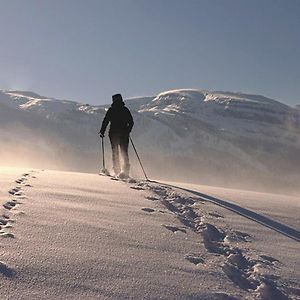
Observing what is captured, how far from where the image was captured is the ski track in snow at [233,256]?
128 inches

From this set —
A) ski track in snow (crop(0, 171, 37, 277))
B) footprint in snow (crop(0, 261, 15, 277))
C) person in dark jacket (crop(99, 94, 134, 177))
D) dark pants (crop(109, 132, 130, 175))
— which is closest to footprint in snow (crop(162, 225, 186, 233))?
ski track in snow (crop(0, 171, 37, 277))

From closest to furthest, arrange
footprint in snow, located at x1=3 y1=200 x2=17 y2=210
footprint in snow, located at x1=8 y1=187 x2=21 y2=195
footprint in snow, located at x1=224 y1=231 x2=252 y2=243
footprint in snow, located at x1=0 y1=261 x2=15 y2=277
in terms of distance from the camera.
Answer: footprint in snow, located at x1=0 y1=261 x2=15 y2=277 → footprint in snow, located at x1=224 y1=231 x2=252 y2=243 → footprint in snow, located at x1=3 y1=200 x2=17 y2=210 → footprint in snow, located at x1=8 y1=187 x2=21 y2=195

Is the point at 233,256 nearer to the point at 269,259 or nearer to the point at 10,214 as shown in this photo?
the point at 269,259

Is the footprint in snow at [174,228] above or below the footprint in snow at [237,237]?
above

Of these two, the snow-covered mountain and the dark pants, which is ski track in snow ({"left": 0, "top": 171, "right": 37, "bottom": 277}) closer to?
the dark pants

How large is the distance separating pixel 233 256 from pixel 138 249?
2.82 ft

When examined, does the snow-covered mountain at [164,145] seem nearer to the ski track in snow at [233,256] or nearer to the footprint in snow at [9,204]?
the ski track in snow at [233,256]

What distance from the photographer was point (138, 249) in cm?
373

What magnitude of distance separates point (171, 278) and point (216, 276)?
39cm

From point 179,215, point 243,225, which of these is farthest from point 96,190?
point 243,225

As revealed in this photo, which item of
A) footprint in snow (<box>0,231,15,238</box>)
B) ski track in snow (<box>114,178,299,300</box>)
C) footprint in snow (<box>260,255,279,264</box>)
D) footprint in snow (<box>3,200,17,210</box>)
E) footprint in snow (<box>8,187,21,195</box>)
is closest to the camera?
ski track in snow (<box>114,178,299,300</box>)

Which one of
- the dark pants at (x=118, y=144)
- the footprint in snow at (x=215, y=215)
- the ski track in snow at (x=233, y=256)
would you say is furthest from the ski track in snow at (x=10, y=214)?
the dark pants at (x=118, y=144)

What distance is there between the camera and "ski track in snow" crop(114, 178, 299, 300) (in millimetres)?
3262

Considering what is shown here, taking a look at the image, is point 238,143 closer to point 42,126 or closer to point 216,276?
point 42,126
